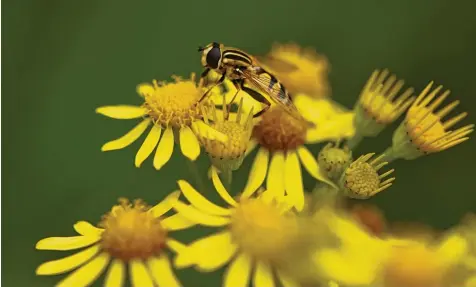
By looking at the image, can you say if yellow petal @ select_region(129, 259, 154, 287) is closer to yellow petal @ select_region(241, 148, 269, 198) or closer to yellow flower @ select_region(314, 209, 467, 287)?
yellow petal @ select_region(241, 148, 269, 198)

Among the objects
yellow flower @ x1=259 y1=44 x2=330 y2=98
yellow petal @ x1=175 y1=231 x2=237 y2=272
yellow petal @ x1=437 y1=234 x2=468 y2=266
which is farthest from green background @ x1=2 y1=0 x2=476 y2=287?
yellow petal @ x1=437 y1=234 x2=468 y2=266

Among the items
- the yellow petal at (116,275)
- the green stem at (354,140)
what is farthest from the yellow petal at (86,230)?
the green stem at (354,140)

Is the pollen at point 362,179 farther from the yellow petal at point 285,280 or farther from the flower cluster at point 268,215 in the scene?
the yellow petal at point 285,280

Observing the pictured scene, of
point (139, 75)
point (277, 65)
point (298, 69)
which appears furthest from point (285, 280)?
point (139, 75)

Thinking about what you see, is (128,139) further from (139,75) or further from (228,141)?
(139,75)

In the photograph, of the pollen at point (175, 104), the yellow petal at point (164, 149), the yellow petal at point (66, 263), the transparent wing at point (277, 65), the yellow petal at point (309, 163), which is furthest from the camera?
the transparent wing at point (277, 65)
